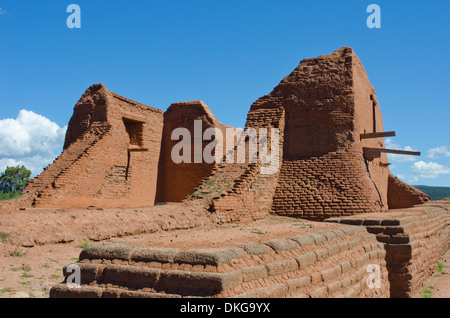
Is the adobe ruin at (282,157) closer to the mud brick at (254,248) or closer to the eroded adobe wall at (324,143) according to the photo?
the eroded adobe wall at (324,143)

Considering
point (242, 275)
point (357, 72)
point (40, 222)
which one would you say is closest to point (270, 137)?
point (357, 72)

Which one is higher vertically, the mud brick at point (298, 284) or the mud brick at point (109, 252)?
the mud brick at point (109, 252)

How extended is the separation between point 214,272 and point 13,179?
25696 mm

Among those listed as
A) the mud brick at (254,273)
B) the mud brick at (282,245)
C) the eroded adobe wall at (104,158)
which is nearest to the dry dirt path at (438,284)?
the mud brick at (282,245)

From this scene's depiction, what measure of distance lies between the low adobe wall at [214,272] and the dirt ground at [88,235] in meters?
0.38

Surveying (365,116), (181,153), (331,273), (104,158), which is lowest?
(331,273)

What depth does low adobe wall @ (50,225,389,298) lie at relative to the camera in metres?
3.13

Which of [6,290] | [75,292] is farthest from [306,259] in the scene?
[6,290]

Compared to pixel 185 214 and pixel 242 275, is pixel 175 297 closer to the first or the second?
pixel 242 275

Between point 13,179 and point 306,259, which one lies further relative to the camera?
point 13,179

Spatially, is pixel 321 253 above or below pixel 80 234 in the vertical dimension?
above

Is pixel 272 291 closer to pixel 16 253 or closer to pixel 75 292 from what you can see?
pixel 75 292

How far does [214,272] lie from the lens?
3.11m

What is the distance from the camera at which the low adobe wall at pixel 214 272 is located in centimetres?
313
